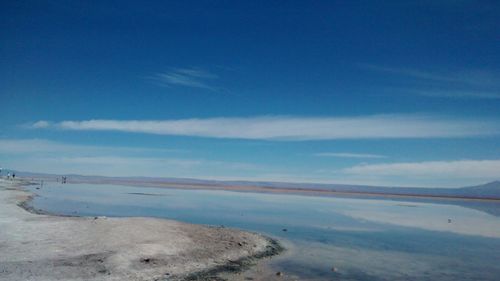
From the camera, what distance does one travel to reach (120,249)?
809 inches

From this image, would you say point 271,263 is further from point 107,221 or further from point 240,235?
point 107,221

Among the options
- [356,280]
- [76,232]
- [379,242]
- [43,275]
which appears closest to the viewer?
[43,275]

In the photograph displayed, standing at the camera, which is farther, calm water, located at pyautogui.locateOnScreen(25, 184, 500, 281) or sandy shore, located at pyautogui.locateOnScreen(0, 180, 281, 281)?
calm water, located at pyautogui.locateOnScreen(25, 184, 500, 281)

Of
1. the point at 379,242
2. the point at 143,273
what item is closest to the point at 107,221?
the point at 143,273

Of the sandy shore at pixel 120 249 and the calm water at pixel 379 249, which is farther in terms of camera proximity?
the calm water at pixel 379 249

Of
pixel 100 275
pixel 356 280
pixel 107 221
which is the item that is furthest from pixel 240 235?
pixel 100 275

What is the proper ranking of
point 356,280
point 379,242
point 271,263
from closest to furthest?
point 356,280
point 271,263
point 379,242

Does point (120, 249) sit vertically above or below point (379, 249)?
above

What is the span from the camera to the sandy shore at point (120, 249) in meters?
17.3

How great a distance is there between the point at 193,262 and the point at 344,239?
13750 mm

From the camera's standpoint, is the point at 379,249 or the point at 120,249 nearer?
the point at 120,249

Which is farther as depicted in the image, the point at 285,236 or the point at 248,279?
the point at 285,236

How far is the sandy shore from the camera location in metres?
17.3

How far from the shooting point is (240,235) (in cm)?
2828
